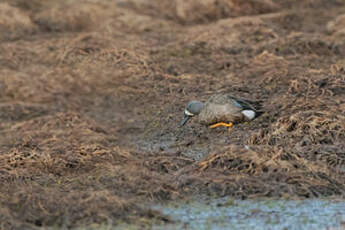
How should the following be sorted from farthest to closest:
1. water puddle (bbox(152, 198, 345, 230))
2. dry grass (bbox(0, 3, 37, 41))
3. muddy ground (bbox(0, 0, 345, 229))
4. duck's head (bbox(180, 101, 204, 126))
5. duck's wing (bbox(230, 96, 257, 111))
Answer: dry grass (bbox(0, 3, 37, 41))
duck's head (bbox(180, 101, 204, 126))
duck's wing (bbox(230, 96, 257, 111))
muddy ground (bbox(0, 0, 345, 229))
water puddle (bbox(152, 198, 345, 230))

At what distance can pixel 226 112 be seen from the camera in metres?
8.42

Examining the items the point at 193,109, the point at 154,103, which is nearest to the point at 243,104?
the point at 193,109

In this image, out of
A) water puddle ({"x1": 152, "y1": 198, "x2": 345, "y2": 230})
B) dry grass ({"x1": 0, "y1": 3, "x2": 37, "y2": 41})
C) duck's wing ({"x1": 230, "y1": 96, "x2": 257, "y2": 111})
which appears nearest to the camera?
water puddle ({"x1": 152, "y1": 198, "x2": 345, "y2": 230})

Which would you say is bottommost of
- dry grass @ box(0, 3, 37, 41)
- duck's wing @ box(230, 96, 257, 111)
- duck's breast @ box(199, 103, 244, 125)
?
dry grass @ box(0, 3, 37, 41)

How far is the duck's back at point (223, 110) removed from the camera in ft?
27.6

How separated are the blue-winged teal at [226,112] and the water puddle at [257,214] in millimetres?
2507

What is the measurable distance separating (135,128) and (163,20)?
6.06 meters

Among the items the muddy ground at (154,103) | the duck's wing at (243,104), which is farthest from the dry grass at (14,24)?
the duck's wing at (243,104)

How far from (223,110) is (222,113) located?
0.12ft

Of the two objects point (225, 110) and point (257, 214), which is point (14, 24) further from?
point (257, 214)

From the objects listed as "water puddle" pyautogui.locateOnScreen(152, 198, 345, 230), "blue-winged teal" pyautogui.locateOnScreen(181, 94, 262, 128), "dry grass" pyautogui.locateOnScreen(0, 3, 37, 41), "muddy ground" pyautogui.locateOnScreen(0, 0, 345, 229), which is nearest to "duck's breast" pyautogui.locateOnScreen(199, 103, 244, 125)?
"blue-winged teal" pyautogui.locateOnScreen(181, 94, 262, 128)

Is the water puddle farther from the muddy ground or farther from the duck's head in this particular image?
the duck's head

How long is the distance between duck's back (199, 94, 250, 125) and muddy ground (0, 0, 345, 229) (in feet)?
0.54

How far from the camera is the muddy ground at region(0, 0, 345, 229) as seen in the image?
6.14m
